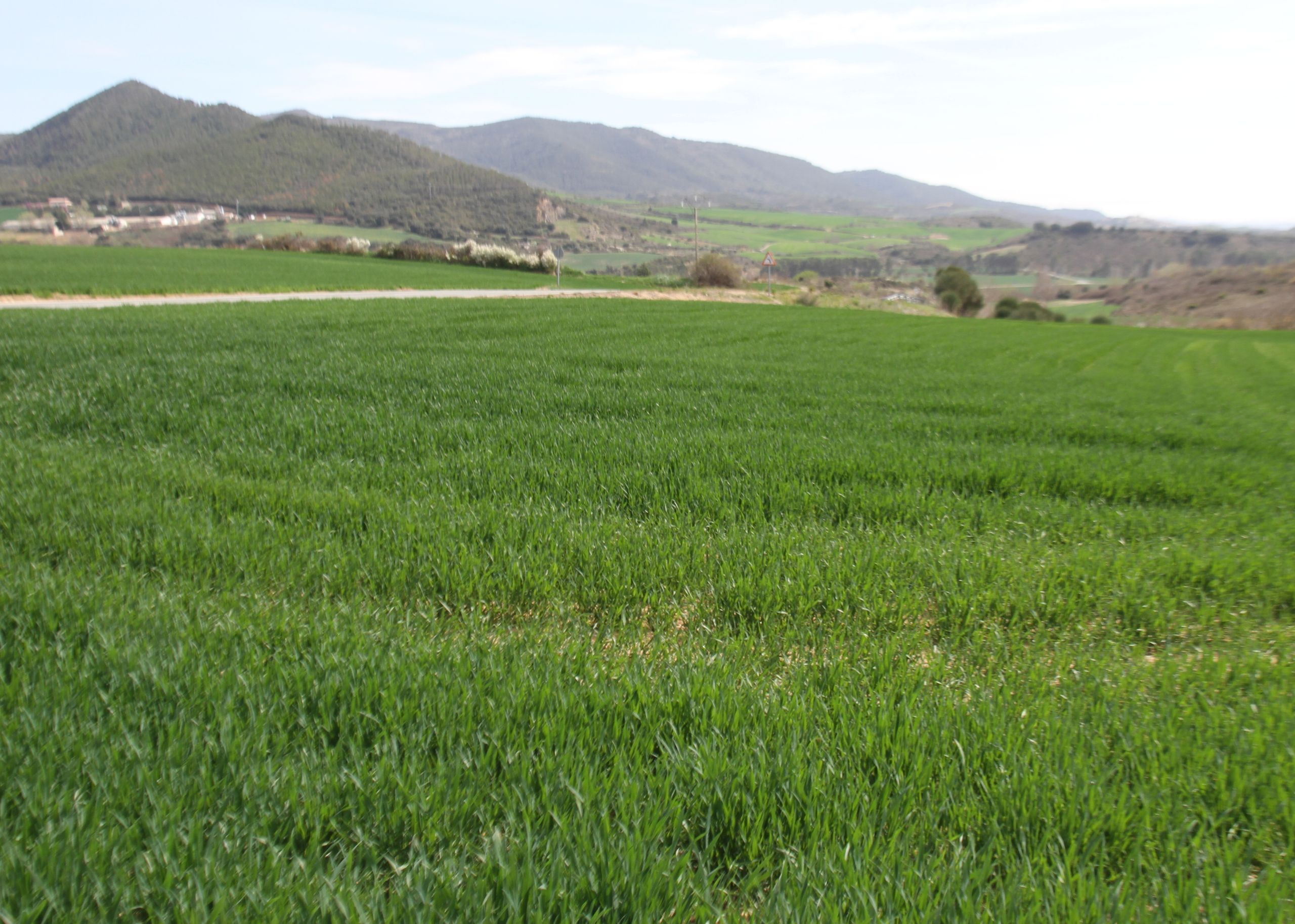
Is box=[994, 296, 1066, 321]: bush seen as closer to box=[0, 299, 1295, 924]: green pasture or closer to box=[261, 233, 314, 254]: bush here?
box=[261, 233, 314, 254]: bush

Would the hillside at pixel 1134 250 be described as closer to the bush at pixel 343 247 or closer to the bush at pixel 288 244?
the bush at pixel 343 247

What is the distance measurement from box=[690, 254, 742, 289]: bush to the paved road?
19.7 m

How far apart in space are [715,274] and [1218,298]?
240 ft

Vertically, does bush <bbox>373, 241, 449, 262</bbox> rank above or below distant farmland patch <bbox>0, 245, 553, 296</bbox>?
above

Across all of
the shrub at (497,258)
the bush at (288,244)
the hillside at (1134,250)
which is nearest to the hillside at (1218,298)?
the hillside at (1134,250)

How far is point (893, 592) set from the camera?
3.81 meters

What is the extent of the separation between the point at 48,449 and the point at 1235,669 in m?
8.32

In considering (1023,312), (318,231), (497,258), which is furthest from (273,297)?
(1023,312)

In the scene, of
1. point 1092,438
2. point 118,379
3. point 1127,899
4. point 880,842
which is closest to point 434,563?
point 880,842

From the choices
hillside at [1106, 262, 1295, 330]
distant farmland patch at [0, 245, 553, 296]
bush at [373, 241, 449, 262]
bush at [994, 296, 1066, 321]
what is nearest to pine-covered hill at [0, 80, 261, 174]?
bush at [373, 241, 449, 262]

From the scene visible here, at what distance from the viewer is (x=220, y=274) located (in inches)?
1412

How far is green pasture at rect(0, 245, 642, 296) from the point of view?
1118 inches

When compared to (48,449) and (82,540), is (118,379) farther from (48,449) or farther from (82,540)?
(82,540)

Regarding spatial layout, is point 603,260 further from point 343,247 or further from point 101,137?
point 101,137
